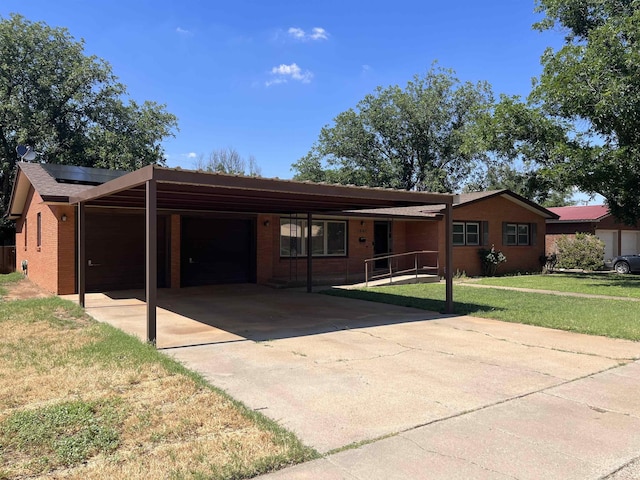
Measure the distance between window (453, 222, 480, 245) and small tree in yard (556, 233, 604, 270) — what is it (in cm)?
744

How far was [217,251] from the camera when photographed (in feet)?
50.5

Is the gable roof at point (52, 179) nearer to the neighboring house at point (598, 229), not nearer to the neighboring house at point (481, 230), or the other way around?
the neighboring house at point (481, 230)

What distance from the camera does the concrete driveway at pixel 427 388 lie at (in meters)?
3.46

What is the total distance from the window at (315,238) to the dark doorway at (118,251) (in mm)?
4154

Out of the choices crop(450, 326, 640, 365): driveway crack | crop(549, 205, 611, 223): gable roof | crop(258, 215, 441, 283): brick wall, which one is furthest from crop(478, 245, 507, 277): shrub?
crop(450, 326, 640, 365): driveway crack

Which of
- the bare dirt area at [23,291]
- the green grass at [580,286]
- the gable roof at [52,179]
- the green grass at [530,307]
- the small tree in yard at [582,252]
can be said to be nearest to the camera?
the green grass at [530,307]

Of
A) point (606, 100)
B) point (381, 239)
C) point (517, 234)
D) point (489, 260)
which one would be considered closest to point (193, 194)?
point (381, 239)

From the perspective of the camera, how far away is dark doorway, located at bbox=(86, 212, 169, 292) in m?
13.4

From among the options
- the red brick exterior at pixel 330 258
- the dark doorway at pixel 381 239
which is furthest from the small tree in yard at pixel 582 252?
the dark doorway at pixel 381 239

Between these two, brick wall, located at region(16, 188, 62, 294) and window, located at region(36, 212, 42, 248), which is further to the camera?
window, located at region(36, 212, 42, 248)

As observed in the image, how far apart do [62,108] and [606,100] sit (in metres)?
28.0

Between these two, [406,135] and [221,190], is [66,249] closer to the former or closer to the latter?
[221,190]

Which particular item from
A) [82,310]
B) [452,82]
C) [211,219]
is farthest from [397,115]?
[82,310]

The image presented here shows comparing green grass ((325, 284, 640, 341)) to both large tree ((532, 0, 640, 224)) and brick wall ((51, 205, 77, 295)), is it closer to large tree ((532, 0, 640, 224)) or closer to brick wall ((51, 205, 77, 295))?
large tree ((532, 0, 640, 224))
